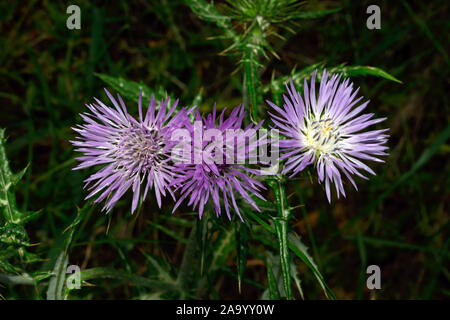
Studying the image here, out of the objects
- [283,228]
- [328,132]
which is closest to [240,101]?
[328,132]

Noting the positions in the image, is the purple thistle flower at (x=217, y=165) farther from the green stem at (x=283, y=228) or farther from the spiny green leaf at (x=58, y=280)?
the spiny green leaf at (x=58, y=280)

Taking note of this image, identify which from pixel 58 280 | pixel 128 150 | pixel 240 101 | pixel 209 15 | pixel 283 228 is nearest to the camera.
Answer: pixel 283 228

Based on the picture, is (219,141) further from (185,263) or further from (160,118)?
(185,263)

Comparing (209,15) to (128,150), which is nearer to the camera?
(128,150)

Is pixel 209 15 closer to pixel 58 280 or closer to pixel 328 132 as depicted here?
pixel 328 132

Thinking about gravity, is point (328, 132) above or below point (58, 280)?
above

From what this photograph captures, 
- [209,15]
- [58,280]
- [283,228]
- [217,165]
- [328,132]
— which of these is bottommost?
[58,280]

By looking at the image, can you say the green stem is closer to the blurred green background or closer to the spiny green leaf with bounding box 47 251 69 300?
the spiny green leaf with bounding box 47 251 69 300

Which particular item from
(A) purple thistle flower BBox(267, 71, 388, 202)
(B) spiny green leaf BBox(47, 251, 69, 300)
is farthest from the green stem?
(B) spiny green leaf BBox(47, 251, 69, 300)
